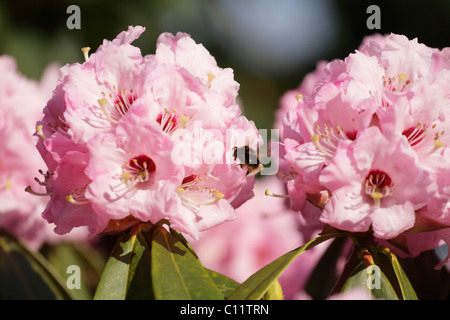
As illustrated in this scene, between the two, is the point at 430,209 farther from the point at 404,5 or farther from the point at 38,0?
the point at 404,5

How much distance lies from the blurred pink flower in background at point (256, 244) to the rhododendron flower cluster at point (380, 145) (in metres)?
0.37

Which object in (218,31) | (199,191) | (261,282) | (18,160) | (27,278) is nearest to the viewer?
(261,282)

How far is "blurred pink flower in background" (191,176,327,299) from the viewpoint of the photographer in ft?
4.55

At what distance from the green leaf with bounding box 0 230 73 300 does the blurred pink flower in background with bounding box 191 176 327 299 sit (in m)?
0.28

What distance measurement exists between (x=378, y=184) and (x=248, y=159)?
22cm

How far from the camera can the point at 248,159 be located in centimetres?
109

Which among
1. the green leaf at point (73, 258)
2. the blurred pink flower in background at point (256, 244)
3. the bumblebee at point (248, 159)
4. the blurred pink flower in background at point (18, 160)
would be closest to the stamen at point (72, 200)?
the bumblebee at point (248, 159)

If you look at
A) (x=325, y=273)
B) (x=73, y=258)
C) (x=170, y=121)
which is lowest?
(x=73, y=258)

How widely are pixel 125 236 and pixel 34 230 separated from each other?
2.56ft

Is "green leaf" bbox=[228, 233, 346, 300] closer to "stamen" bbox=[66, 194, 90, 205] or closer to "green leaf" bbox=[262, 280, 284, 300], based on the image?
"green leaf" bbox=[262, 280, 284, 300]

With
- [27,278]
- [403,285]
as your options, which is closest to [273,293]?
[403,285]

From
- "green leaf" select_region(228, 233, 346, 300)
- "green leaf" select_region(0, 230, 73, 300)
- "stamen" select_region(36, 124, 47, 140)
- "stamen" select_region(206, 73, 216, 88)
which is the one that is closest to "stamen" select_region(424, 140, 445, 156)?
"green leaf" select_region(228, 233, 346, 300)

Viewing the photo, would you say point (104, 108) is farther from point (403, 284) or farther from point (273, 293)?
point (403, 284)

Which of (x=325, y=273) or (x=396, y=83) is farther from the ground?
(x=396, y=83)
